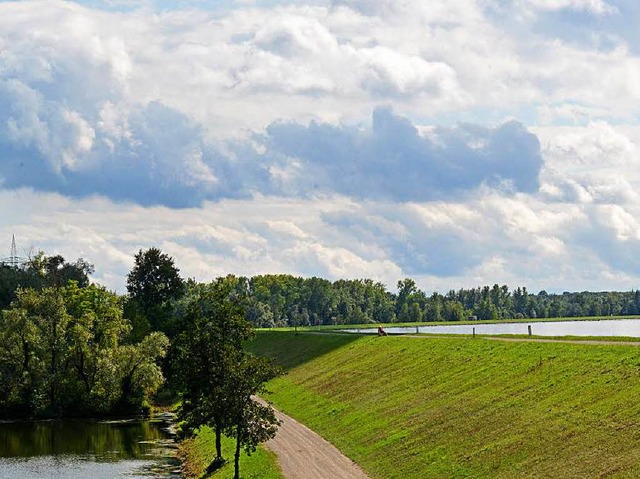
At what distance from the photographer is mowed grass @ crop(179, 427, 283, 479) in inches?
2212

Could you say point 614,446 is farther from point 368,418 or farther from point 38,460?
point 38,460

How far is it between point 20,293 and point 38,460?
142 feet

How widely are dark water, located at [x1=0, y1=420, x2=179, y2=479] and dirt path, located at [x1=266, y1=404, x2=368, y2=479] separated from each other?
8.75 meters

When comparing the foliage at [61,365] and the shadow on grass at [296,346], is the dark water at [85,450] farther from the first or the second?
the shadow on grass at [296,346]

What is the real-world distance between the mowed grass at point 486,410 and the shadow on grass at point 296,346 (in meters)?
26.1

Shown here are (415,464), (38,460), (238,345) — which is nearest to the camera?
(415,464)

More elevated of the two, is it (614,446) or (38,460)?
(614,446)

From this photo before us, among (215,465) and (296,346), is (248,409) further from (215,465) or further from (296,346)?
(296,346)

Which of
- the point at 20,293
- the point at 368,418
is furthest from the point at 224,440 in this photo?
the point at 20,293

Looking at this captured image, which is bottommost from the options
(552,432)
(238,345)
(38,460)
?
(38,460)

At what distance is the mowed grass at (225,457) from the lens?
56188 millimetres

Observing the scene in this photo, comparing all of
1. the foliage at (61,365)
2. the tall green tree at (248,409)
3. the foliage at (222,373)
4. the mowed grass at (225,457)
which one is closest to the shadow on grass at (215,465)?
the foliage at (222,373)

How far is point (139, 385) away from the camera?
355 feet

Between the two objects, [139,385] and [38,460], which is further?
[139,385]
